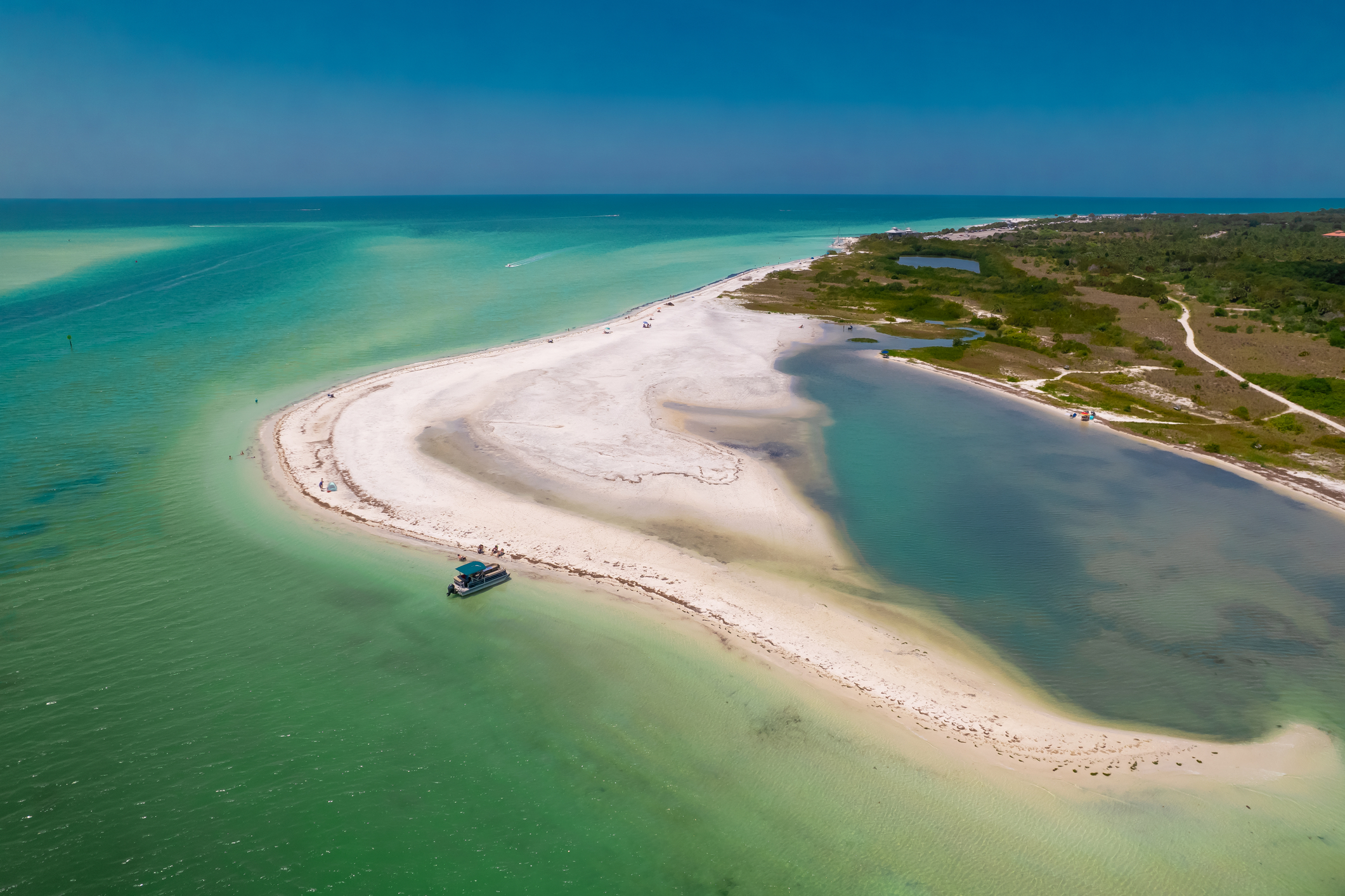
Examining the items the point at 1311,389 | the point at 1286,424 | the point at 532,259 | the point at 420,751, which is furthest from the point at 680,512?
the point at 532,259

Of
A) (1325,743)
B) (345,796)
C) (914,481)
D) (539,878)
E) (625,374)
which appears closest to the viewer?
(539,878)

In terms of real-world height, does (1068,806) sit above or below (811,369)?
below

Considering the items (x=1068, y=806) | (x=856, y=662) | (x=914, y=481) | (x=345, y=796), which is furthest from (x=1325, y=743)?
(x=345, y=796)

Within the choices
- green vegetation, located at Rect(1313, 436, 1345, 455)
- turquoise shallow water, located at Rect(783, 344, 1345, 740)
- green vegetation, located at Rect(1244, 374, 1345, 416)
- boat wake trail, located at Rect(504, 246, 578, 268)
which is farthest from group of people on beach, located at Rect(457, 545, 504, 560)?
boat wake trail, located at Rect(504, 246, 578, 268)

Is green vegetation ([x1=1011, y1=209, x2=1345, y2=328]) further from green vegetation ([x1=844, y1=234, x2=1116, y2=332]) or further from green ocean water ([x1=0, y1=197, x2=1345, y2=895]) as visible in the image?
green ocean water ([x1=0, y1=197, x2=1345, y2=895])

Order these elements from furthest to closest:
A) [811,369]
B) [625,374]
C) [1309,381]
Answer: [811,369] → [625,374] → [1309,381]

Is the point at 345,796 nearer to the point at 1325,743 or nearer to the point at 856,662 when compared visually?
the point at 856,662
